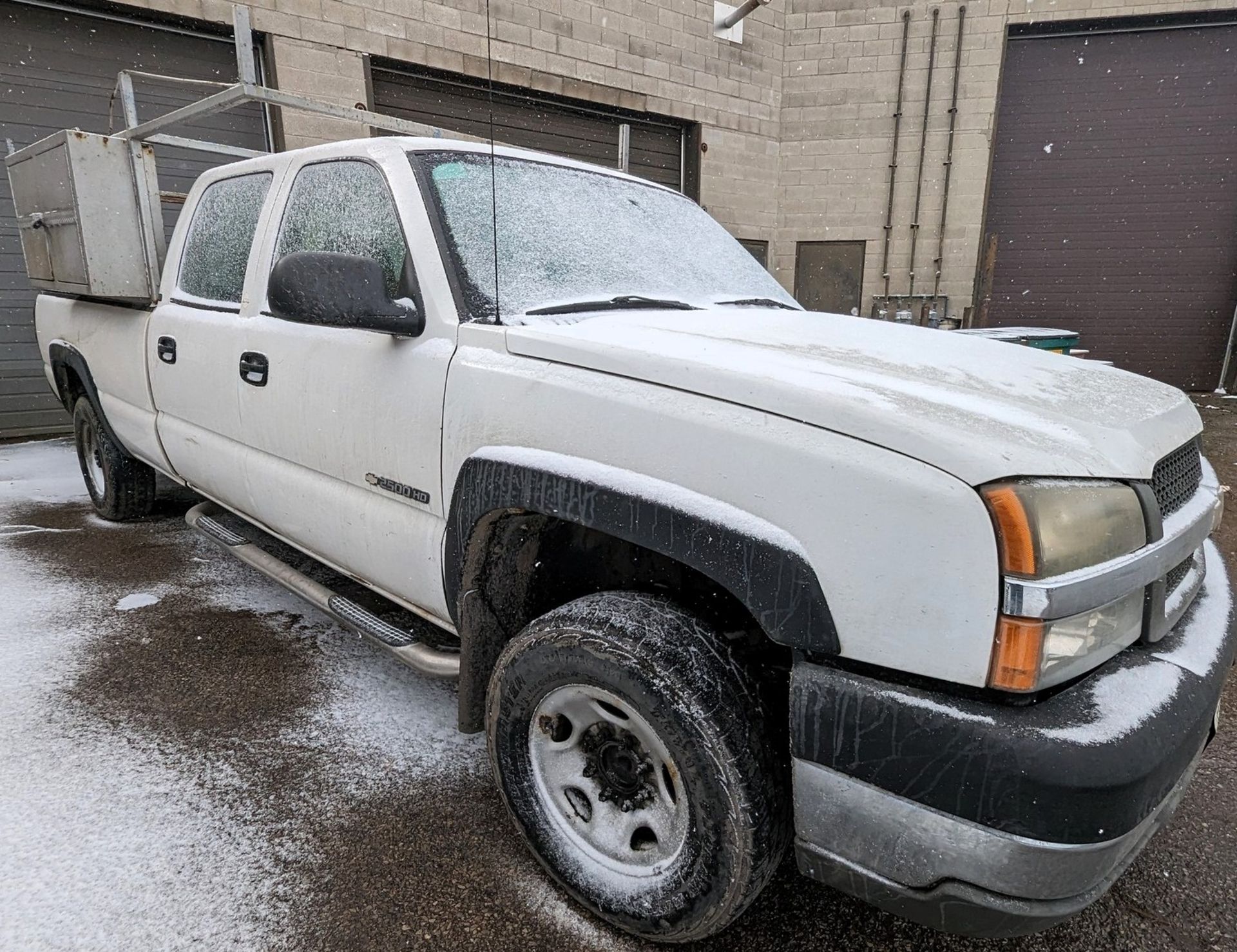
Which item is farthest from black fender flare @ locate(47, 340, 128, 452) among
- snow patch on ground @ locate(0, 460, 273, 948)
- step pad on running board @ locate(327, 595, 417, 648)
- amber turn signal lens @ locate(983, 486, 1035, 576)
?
amber turn signal lens @ locate(983, 486, 1035, 576)

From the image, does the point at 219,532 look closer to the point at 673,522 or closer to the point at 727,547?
the point at 673,522

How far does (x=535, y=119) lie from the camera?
30.0 feet

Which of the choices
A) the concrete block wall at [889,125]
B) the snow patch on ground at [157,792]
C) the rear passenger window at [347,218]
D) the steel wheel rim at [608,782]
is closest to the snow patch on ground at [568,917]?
the steel wheel rim at [608,782]

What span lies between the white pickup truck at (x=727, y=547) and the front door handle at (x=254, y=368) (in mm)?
21

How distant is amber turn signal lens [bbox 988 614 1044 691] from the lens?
1.16 metres

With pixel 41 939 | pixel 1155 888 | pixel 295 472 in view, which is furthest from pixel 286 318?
pixel 1155 888

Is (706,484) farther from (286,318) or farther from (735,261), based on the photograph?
(735,261)

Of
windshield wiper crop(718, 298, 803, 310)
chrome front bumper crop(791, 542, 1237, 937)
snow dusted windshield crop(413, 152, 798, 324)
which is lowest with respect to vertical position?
chrome front bumper crop(791, 542, 1237, 937)

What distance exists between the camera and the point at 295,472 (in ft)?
8.55

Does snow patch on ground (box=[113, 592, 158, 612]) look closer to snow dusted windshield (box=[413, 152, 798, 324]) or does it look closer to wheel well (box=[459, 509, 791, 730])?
wheel well (box=[459, 509, 791, 730])

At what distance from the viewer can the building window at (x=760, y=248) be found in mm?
11203

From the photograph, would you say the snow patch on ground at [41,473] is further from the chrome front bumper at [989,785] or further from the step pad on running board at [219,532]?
the chrome front bumper at [989,785]

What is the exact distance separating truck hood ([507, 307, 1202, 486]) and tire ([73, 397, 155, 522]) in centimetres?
380

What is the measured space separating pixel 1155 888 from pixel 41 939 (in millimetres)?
2716
